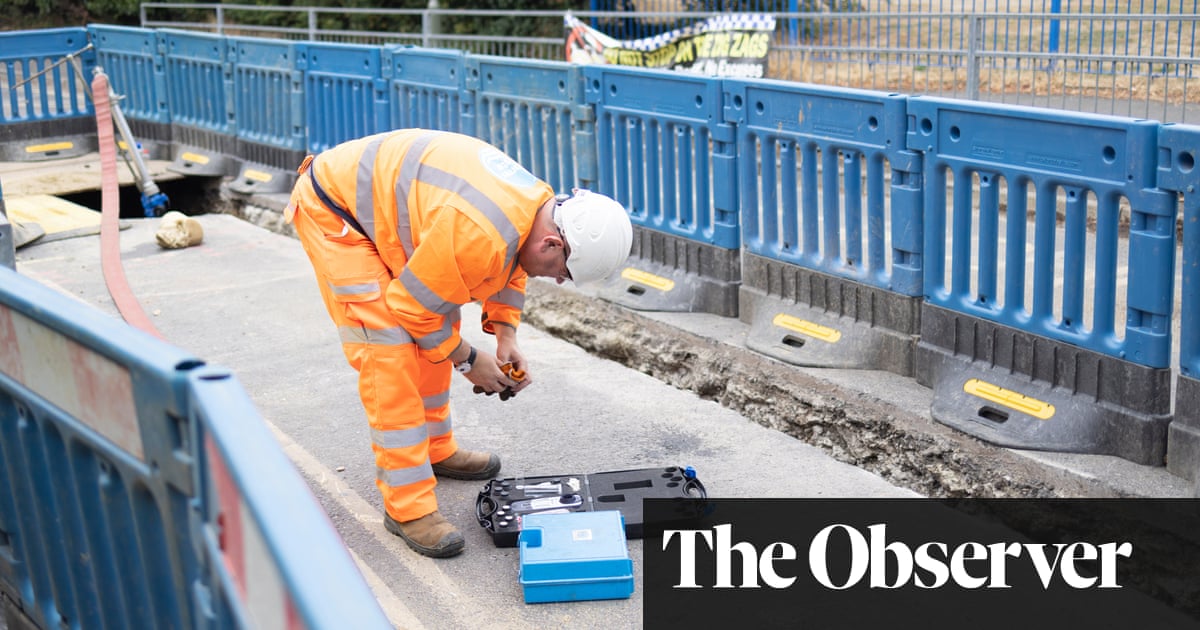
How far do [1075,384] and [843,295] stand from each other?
59.1 inches

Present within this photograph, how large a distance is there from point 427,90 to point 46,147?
5904mm

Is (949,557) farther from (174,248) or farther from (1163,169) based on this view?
(174,248)

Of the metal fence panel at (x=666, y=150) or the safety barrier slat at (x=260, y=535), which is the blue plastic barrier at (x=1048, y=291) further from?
the safety barrier slat at (x=260, y=535)

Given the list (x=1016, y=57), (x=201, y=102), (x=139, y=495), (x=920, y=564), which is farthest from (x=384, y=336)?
(x=201, y=102)

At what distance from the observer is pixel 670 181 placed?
750cm

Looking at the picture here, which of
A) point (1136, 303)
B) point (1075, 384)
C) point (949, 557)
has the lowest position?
point (949, 557)

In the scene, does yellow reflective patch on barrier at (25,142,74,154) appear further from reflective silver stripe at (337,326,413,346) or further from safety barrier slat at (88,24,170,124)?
reflective silver stripe at (337,326,413,346)

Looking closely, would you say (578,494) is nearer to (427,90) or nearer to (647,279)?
(647,279)

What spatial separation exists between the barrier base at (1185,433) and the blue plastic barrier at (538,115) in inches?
165

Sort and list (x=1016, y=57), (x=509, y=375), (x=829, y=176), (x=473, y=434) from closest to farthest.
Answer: (x=509, y=375)
(x=473, y=434)
(x=829, y=176)
(x=1016, y=57)

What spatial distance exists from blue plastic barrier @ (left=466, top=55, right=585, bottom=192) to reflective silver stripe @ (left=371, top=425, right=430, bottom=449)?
3859mm

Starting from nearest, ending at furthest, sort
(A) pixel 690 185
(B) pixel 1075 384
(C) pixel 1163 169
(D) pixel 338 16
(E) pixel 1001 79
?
(C) pixel 1163 169 → (B) pixel 1075 384 → (A) pixel 690 185 → (E) pixel 1001 79 → (D) pixel 338 16

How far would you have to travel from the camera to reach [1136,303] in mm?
4906

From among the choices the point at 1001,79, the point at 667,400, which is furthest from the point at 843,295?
the point at 1001,79
